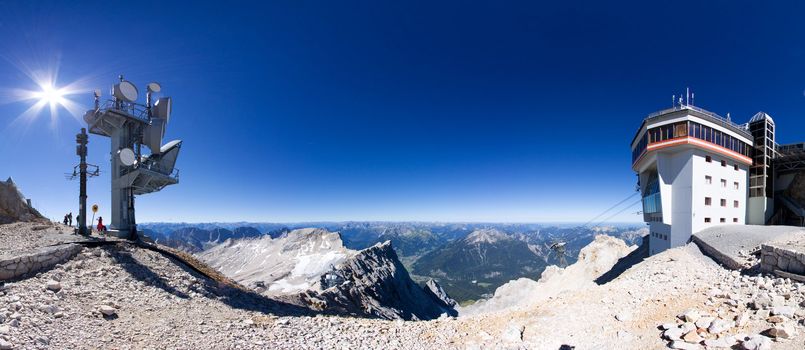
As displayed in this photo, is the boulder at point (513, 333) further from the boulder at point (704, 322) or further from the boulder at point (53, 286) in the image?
the boulder at point (53, 286)

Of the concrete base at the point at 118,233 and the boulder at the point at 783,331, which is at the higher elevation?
the concrete base at the point at 118,233

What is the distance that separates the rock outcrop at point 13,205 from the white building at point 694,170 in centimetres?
6391

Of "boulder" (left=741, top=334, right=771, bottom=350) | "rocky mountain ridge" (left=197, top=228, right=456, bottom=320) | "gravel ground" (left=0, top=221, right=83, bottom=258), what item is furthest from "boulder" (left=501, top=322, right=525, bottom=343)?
"rocky mountain ridge" (left=197, top=228, right=456, bottom=320)

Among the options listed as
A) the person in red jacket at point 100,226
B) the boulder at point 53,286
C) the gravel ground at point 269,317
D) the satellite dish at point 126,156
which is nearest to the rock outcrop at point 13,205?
the person in red jacket at point 100,226

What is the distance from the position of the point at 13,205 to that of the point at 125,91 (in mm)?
17926

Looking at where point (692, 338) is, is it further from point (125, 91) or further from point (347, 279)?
point (347, 279)

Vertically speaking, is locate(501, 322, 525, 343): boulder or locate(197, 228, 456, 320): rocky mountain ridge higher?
locate(501, 322, 525, 343): boulder

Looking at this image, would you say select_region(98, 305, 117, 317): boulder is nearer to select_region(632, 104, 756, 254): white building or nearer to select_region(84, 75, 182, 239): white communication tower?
select_region(84, 75, 182, 239): white communication tower

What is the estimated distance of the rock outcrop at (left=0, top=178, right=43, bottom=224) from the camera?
94.7 ft

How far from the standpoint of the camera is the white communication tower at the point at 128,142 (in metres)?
25.5

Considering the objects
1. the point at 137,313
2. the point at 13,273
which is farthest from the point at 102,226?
the point at 137,313

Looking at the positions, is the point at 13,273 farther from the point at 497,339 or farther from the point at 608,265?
the point at 608,265

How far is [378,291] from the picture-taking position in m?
122

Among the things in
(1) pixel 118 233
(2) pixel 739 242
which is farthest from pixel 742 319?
(1) pixel 118 233
